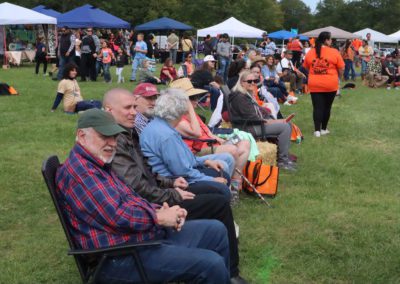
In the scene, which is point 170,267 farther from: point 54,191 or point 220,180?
point 220,180

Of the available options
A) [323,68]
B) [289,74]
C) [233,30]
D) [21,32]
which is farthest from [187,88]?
[233,30]

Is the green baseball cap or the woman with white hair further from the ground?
the green baseball cap

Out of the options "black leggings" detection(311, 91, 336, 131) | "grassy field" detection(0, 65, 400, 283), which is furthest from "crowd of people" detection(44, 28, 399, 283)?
"black leggings" detection(311, 91, 336, 131)

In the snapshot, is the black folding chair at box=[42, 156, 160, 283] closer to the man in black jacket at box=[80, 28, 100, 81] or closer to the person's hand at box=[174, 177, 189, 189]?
the person's hand at box=[174, 177, 189, 189]

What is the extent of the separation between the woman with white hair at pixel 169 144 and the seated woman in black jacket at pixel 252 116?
2.58m

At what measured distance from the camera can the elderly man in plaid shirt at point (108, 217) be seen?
2.67 m

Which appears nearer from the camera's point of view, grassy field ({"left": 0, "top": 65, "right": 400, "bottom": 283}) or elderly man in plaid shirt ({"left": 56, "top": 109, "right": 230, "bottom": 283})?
elderly man in plaid shirt ({"left": 56, "top": 109, "right": 230, "bottom": 283})

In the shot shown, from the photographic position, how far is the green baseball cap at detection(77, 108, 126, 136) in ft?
8.93

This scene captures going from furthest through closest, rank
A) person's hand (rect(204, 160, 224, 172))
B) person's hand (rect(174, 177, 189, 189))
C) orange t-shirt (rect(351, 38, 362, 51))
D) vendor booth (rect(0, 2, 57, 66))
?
orange t-shirt (rect(351, 38, 362, 51)) < vendor booth (rect(0, 2, 57, 66)) < person's hand (rect(204, 160, 224, 172)) < person's hand (rect(174, 177, 189, 189))

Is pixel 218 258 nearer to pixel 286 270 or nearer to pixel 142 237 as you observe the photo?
pixel 142 237

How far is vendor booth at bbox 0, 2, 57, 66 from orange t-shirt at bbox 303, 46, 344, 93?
15.6 meters

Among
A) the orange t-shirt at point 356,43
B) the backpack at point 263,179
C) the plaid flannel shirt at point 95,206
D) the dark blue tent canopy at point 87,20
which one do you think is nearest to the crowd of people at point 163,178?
the plaid flannel shirt at point 95,206

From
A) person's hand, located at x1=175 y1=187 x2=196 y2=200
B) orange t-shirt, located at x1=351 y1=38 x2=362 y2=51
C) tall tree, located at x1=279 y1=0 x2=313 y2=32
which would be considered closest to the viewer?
person's hand, located at x1=175 y1=187 x2=196 y2=200

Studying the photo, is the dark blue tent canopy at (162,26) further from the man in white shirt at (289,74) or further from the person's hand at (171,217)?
the person's hand at (171,217)
